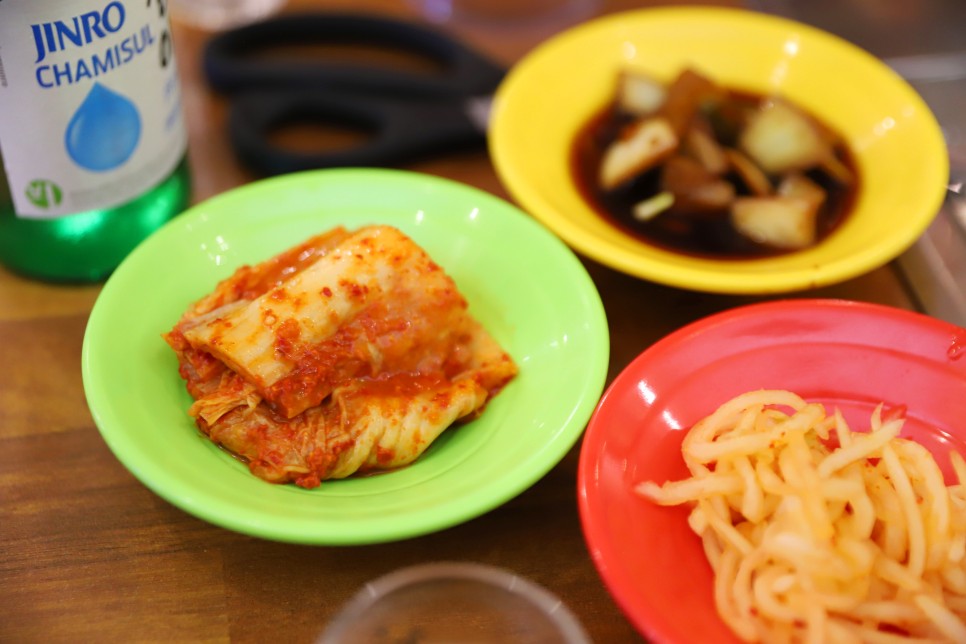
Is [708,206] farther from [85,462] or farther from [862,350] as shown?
[85,462]

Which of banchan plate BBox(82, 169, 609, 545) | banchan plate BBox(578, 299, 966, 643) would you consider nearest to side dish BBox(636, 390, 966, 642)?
banchan plate BBox(578, 299, 966, 643)

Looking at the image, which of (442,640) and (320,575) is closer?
(442,640)

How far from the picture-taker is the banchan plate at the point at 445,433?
3.27 feet

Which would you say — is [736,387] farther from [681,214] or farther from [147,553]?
[147,553]

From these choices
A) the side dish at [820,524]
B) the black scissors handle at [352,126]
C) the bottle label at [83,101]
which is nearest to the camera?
the side dish at [820,524]

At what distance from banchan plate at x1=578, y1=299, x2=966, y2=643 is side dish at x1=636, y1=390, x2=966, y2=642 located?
0.04m

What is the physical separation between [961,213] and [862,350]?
688 mm

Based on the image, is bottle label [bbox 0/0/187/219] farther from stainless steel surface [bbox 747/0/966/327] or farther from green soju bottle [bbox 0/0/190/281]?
stainless steel surface [bbox 747/0/966/327]

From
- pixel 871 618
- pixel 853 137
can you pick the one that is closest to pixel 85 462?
pixel 871 618

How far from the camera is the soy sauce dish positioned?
1.43 m

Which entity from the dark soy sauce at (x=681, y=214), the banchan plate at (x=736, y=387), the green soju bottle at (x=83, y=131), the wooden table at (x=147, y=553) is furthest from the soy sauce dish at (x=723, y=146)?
the green soju bottle at (x=83, y=131)

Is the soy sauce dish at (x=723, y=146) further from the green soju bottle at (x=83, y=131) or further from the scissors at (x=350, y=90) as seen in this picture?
the green soju bottle at (x=83, y=131)

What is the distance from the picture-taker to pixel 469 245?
1.41 metres

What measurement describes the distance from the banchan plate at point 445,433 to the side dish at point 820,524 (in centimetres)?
18
